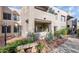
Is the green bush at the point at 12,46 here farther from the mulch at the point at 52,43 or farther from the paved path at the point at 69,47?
the paved path at the point at 69,47

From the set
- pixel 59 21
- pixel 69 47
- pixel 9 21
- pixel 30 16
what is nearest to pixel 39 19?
pixel 30 16

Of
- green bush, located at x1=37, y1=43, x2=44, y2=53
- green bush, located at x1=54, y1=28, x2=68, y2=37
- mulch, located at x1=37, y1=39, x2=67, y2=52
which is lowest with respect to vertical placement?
green bush, located at x1=37, y1=43, x2=44, y2=53

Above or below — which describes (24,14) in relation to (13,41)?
above

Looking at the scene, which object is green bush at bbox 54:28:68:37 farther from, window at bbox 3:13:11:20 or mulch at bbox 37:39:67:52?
window at bbox 3:13:11:20

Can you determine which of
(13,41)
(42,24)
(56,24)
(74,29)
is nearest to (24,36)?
(13,41)

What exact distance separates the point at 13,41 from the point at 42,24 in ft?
1.34

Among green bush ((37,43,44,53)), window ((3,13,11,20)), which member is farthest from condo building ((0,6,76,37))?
green bush ((37,43,44,53))

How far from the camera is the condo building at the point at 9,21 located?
6.18ft

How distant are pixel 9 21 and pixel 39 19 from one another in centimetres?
37

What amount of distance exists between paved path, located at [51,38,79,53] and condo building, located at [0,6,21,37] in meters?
0.56

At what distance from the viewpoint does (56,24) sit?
1.94m

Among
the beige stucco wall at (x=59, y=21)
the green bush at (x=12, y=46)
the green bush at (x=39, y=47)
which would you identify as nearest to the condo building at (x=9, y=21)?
the green bush at (x=12, y=46)

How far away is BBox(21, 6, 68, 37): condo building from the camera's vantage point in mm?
1895
